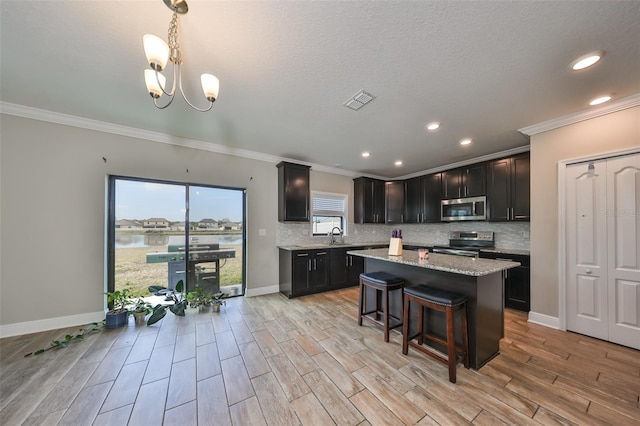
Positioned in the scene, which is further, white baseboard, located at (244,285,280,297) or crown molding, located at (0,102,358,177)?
white baseboard, located at (244,285,280,297)

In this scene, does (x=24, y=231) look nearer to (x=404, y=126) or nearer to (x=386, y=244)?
(x=404, y=126)

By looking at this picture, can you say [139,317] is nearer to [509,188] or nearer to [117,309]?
[117,309]

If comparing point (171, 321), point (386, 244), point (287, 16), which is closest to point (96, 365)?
point (171, 321)

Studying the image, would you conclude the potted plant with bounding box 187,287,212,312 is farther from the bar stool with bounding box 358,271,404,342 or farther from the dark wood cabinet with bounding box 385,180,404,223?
the dark wood cabinet with bounding box 385,180,404,223

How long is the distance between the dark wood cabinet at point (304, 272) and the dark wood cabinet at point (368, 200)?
5.25 feet

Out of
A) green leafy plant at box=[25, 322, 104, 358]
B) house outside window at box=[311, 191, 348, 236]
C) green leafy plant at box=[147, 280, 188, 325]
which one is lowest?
green leafy plant at box=[25, 322, 104, 358]

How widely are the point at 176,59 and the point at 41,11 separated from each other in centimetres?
79

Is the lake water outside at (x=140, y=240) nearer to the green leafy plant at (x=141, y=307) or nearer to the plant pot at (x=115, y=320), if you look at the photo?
the green leafy plant at (x=141, y=307)

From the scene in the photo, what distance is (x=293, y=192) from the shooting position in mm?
4312

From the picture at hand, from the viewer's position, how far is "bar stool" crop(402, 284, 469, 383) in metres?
1.85

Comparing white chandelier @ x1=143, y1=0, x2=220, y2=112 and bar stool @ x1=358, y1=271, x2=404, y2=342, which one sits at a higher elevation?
white chandelier @ x1=143, y1=0, x2=220, y2=112

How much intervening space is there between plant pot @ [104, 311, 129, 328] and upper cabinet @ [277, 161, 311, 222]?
8.82 feet

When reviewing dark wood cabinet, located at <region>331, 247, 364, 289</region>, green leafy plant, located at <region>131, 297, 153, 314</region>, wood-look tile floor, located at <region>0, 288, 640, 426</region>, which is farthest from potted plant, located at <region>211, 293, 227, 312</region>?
dark wood cabinet, located at <region>331, 247, 364, 289</region>

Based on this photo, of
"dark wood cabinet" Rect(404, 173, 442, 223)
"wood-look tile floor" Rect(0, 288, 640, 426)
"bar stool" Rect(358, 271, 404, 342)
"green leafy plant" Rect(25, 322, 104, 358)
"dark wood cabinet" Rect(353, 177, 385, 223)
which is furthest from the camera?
"dark wood cabinet" Rect(353, 177, 385, 223)
